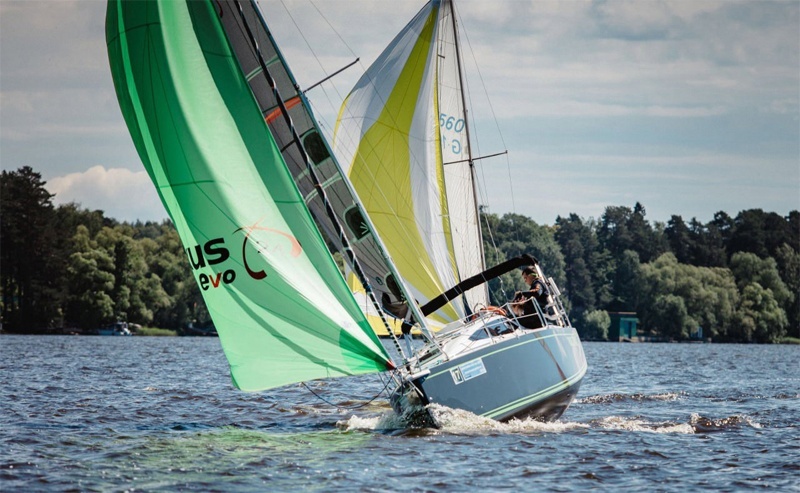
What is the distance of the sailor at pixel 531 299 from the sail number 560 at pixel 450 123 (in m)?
7.23

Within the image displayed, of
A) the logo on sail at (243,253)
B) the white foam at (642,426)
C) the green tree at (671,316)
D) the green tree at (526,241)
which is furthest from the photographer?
the green tree at (526,241)

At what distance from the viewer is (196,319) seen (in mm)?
97062

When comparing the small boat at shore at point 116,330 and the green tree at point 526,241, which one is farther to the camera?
the green tree at point 526,241

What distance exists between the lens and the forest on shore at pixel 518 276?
8469 cm

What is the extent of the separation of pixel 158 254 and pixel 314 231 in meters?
86.7

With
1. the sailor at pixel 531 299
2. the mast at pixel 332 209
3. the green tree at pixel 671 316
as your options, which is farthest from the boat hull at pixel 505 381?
the green tree at pixel 671 316

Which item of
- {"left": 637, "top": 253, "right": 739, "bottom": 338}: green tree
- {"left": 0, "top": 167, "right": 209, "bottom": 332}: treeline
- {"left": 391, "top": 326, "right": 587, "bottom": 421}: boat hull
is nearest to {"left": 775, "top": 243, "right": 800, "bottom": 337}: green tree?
{"left": 637, "top": 253, "right": 739, "bottom": 338}: green tree

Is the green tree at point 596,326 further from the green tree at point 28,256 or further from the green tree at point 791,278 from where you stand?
the green tree at point 28,256

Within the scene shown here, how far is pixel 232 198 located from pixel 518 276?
77585 millimetres

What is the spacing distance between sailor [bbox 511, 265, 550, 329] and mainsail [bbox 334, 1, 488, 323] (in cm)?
531

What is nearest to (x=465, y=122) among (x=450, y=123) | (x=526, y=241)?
(x=450, y=123)

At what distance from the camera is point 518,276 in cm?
9250

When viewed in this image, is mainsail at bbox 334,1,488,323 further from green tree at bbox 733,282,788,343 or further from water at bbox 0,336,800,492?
green tree at bbox 733,282,788,343

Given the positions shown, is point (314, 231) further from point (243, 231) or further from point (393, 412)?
point (393, 412)
